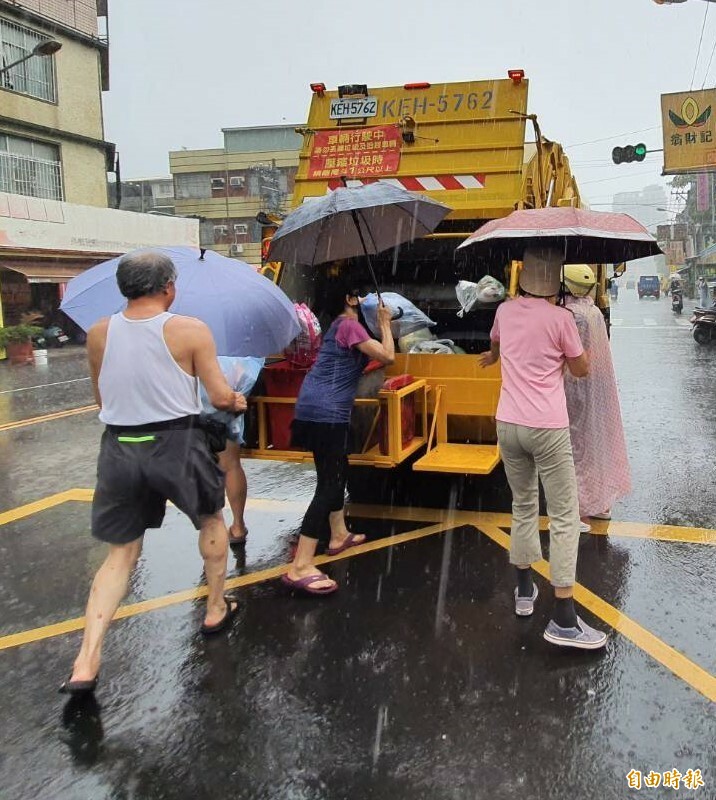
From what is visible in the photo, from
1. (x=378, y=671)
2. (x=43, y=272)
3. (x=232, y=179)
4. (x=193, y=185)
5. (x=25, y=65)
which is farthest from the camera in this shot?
(x=193, y=185)

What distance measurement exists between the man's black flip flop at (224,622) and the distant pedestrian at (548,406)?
62.0 inches

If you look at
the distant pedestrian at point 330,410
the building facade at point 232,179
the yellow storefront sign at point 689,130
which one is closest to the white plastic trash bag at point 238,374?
the distant pedestrian at point 330,410

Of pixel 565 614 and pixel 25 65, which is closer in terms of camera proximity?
pixel 565 614

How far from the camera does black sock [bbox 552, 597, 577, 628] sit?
11.1ft

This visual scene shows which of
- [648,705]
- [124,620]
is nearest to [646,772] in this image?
[648,705]

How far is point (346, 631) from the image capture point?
3.61m

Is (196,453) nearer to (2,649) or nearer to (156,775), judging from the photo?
(156,775)

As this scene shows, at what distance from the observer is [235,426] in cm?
427

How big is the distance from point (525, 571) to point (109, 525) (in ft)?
6.68

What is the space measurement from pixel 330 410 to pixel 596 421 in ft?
6.09

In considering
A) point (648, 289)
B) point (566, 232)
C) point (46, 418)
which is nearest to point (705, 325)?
point (46, 418)

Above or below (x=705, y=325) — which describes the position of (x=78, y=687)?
below

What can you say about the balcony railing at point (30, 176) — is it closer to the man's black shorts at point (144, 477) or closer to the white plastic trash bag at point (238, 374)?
the white plastic trash bag at point (238, 374)

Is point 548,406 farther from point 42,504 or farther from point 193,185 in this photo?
point 193,185
